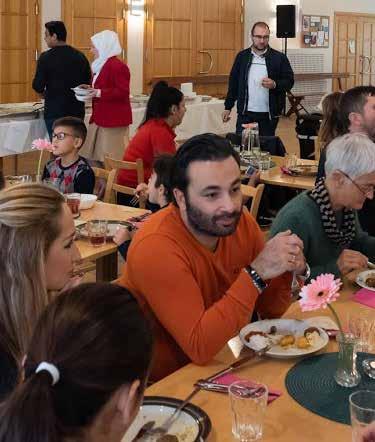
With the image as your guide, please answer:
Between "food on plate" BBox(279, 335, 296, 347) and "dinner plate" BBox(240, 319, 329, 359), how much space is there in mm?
13

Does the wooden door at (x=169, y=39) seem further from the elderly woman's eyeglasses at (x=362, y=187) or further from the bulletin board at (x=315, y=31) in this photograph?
the elderly woman's eyeglasses at (x=362, y=187)

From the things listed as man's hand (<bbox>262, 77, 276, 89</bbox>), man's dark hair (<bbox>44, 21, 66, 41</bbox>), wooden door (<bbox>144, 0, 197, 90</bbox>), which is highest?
wooden door (<bbox>144, 0, 197, 90</bbox>)

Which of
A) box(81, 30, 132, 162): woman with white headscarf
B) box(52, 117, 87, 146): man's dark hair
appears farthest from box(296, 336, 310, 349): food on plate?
box(81, 30, 132, 162): woman with white headscarf

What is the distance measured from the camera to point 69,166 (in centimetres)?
437

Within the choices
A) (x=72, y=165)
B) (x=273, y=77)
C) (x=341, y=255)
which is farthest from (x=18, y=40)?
(x=341, y=255)

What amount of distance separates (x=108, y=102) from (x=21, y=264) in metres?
5.44

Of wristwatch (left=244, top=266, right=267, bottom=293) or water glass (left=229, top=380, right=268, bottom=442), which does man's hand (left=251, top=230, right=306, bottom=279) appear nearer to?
wristwatch (left=244, top=266, right=267, bottom=293)

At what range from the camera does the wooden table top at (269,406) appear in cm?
158

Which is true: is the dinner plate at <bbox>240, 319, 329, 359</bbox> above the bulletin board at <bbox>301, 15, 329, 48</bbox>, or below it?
below

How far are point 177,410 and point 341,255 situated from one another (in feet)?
4.08

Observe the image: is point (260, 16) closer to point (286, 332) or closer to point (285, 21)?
point (285, 21)

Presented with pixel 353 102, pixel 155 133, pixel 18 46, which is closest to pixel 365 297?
pixel 353 102

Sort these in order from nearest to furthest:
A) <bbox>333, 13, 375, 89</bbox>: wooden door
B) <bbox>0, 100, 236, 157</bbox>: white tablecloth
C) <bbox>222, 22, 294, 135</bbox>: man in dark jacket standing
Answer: <bbox>0, 100, 236, 157</bbox>: white tablecloth < <bbox>222, 22, 294, 135</bbox>: man in dark jacket standing < <bbox>333, 13, 375, 89</bbox>: wooden door

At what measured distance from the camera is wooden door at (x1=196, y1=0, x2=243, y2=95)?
12.4 meters
